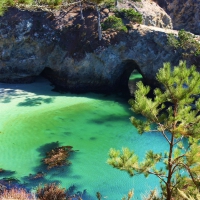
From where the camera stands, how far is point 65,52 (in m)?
26.0

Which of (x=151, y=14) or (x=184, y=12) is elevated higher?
(x=184, y=12)

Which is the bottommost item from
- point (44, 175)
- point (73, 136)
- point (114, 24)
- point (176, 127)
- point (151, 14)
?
point (44, 175)

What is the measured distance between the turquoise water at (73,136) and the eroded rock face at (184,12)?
24.0 metres

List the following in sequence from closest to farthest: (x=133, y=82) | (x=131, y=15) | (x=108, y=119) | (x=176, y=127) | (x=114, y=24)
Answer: (x=176, y=127), (x=108, y=119), (x=114, y=24), (x=131, y=15), (x=133, y=82)

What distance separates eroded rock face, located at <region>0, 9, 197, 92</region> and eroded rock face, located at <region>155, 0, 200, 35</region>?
782 inches

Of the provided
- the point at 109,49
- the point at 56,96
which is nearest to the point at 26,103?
the point at 56,96

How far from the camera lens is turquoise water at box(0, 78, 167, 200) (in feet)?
42.0

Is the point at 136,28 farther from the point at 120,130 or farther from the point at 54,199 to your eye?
the point at 54,199

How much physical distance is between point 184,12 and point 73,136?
3213 centimetres

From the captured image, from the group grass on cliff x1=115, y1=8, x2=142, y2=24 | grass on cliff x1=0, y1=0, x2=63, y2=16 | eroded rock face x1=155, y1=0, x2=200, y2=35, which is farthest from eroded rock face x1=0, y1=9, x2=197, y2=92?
eroded rock face x1=155, y1=0, x2=200, y2=35

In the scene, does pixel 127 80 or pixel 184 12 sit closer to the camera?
pixel 127 80

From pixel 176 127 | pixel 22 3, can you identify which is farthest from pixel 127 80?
pixel 176 127

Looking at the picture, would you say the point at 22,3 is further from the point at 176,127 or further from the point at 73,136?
the point at 176,127

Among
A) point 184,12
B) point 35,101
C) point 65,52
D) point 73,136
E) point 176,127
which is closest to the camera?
point 176,127
